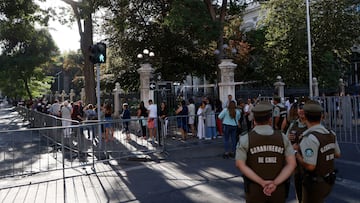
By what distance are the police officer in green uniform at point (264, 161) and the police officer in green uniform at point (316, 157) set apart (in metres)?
0.38

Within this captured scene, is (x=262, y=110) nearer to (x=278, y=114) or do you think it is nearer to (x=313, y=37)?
(x=278, y=114)

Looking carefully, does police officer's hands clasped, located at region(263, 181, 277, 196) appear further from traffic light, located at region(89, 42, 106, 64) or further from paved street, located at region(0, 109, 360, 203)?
traffic light, located at region(89, 42, 106, 64)

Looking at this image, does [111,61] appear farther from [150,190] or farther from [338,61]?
[150,190]

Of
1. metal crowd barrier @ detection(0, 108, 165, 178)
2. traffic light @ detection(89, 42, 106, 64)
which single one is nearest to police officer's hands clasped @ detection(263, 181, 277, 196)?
metal crowd barrier @ detection(0, 108, 165, 178)

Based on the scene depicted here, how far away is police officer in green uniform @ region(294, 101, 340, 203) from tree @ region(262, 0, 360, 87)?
24.0 m

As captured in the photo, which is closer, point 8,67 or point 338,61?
point 338,61

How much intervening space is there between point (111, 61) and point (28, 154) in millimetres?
24222

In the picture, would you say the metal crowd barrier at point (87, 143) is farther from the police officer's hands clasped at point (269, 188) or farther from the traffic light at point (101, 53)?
the police officer's hands clasped at point (269, 188)

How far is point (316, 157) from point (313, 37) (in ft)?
85.5

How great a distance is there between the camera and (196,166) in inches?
405

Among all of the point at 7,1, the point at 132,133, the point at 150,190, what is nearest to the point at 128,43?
the point at 7,1

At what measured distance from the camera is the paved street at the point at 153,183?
7173 mm

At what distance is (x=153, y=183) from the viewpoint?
8.33m

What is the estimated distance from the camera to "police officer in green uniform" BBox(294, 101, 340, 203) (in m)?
4.12
